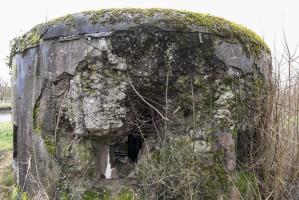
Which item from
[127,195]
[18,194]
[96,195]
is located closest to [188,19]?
[127,195]

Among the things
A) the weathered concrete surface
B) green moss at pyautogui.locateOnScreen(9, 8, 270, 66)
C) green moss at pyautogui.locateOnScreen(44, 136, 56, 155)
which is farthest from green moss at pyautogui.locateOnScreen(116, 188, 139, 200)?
green moss at pyautogui.locateOnScreen(9, 8, 270, 66)

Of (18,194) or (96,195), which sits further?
(18,194)

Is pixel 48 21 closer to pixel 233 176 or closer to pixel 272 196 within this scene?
pixel 233 176

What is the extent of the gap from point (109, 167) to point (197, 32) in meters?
1.73

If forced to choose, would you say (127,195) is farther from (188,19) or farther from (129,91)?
(188,19)

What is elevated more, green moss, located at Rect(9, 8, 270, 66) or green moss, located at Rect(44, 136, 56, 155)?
green moss, located at Rect(9, 8, 270, 66)

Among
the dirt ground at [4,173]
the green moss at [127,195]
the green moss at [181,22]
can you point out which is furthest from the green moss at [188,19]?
the dirt ground at [4,173]

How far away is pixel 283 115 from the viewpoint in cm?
416

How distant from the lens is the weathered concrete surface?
148 inches

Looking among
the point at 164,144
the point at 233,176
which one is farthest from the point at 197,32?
the point at 233,176

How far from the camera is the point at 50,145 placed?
13.1ft

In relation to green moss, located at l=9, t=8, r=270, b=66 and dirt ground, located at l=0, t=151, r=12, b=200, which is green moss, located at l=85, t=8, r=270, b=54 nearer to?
green moss, located at l=9, t=8, r=270, b=66

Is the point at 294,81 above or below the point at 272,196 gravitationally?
above

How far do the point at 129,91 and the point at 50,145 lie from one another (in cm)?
98
